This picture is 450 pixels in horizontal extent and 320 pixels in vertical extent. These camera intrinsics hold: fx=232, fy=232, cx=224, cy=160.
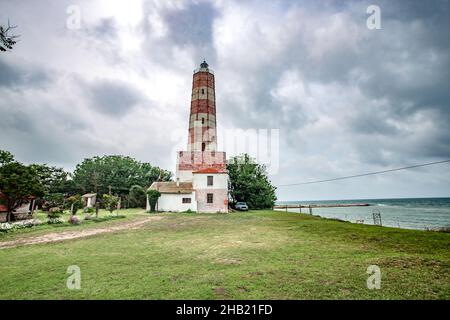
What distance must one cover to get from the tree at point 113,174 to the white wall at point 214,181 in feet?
63.9

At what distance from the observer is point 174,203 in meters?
29.2

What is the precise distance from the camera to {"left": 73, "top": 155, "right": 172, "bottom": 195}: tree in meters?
45.2

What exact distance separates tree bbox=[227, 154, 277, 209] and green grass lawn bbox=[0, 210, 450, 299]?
25932 millimetres

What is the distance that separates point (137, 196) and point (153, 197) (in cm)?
1291

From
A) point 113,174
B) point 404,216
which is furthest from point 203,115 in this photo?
point 404,216

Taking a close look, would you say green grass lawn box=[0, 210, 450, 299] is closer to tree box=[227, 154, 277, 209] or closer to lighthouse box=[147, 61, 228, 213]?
lighthouse box=[147, 61, 228, 213]

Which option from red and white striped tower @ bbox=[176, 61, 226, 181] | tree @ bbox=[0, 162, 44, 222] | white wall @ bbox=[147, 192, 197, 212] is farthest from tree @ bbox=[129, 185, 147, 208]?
tree @ bbox=[0, 162, 44, 222]

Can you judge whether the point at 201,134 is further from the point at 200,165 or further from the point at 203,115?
the point at 200,165

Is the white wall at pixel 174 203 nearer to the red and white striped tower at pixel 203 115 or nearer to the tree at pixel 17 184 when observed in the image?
the red and white striped tower at pixel 203 115

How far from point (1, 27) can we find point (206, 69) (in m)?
28.8

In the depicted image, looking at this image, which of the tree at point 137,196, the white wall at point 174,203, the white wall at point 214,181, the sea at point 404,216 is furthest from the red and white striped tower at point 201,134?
the sea at point 404,216
